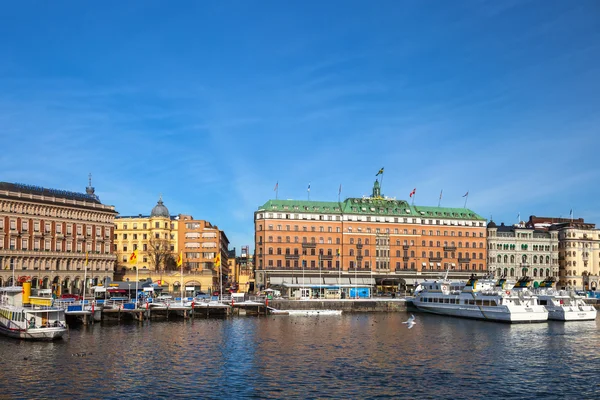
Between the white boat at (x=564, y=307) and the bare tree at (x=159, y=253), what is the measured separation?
9787 centimetres

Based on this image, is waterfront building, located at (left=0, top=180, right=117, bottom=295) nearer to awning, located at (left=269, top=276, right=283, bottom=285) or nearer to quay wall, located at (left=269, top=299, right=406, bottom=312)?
awning, located at (left=269, top=276, right=283, bottom=285)

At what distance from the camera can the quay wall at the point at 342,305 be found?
446ft

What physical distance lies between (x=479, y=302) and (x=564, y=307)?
1534 cm

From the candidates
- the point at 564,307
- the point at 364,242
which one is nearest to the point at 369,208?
the point at 364,242

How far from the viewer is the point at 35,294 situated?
112 metres

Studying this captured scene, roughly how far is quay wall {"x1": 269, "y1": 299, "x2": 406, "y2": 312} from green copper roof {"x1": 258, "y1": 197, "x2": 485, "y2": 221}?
4296 cm

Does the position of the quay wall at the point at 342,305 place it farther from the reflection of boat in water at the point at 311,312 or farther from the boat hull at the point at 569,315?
the boat hull at the point at 569,315

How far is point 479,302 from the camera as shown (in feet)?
401

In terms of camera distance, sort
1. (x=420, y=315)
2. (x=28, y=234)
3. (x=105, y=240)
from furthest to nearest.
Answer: (x=105, y=240) < (x=28, y=234) < (x=420, y=315)

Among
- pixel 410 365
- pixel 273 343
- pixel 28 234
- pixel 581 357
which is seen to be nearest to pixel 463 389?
pixel 410 365

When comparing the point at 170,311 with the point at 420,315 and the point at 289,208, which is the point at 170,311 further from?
the point at 289,208

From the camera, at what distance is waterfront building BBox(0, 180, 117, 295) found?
5428 inches

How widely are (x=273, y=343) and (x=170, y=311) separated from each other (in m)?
45.2

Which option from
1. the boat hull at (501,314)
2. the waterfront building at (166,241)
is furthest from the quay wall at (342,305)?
the waterfront building at (166,241)
